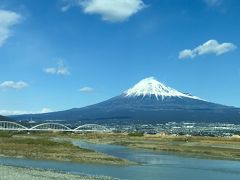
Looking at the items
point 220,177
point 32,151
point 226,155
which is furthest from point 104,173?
point 226,155

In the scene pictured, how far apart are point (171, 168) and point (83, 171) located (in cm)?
874

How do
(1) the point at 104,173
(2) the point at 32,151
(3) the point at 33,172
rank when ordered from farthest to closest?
(2) the point at 32,151, (1) the point at 104,173, (3) the point at 33,172

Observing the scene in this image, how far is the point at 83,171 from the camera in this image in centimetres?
3959

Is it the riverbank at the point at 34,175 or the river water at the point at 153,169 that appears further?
the river water at the point at 153,169

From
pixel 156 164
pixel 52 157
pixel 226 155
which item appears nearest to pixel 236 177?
pixel 156 164

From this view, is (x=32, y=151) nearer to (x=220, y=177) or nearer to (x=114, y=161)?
(x=114, y=161)

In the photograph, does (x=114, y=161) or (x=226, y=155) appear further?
(x=226, y=155)

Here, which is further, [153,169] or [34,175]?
[153,169]

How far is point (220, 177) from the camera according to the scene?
1540 inches

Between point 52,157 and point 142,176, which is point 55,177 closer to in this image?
point 142,176

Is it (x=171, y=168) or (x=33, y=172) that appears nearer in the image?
(x=33, y=172)

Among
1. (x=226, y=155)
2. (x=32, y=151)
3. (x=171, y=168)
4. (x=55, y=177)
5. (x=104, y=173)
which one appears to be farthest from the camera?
(x=226, y=155)

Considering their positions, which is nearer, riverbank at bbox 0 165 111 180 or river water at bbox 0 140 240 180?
riverbank at bbox 0 165 111 180

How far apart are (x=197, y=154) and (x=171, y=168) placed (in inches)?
796
